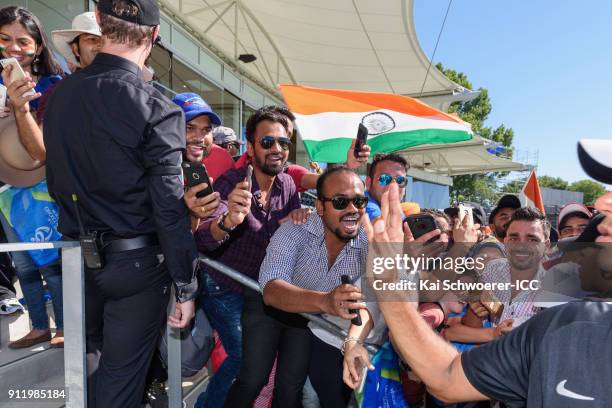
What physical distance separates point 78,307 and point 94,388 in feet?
1.47

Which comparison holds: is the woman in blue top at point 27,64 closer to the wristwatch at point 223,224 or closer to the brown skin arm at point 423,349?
the wristwatch at point 223,224

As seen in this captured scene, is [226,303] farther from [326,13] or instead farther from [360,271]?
[326,13]

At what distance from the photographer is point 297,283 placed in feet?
7.85

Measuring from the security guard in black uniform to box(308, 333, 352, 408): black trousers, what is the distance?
938mm

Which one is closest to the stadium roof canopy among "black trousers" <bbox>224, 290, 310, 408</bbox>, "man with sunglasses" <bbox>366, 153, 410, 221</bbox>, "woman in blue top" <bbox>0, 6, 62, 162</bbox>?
"man with sunglasses" <bbox>366, 153, 410, 221</bbox>

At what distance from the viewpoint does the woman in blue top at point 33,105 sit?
7.77ft

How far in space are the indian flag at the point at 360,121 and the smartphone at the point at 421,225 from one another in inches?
117

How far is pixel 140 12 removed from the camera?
1809mm

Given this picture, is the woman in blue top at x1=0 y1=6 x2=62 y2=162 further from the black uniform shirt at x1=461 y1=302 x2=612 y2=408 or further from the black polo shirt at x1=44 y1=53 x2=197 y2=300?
the black uniform shirt at x1=461 y1=302 x2=612 y2=408

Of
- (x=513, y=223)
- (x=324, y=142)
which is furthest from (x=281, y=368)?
(x=324, y=142)

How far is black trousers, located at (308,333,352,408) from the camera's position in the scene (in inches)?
93.4

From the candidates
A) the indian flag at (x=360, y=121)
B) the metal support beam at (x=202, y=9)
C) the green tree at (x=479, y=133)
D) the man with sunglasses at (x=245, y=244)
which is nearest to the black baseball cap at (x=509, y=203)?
the indian flag at (x=360, y=121)

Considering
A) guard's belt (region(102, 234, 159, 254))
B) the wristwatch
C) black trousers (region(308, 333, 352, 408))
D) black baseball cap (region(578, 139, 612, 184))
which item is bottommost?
black trousers (region(308, 333, 352, 408))

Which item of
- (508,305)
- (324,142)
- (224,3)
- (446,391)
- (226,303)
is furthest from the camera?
(224,3)
